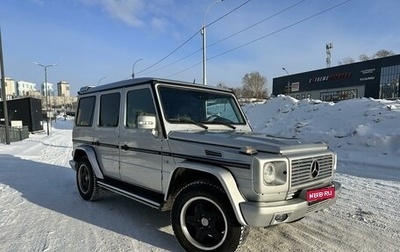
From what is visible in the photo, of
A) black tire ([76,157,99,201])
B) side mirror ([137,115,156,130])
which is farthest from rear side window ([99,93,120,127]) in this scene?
side mirror ([137,115,156,130])

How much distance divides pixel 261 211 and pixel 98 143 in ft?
12.2

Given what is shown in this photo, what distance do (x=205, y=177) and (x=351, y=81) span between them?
219 ft

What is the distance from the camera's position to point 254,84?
10838 centimetres

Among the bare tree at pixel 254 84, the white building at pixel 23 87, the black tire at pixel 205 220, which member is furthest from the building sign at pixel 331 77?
the white building at pixel 23 87

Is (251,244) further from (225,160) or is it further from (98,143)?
(98,143)

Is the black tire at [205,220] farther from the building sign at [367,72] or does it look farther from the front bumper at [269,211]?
the building sign at [367,72]

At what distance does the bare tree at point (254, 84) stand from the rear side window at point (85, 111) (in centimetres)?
10044

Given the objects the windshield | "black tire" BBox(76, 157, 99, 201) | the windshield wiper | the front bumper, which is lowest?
"black tire" BBox(76, 157, 99, 201)

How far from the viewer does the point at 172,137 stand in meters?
4.45

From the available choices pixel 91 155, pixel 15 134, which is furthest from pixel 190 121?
pixel 15 134

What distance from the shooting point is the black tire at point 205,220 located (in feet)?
12.3

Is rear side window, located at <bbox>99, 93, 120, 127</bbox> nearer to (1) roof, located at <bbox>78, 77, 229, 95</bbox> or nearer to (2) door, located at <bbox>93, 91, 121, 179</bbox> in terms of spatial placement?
(2) door, located at <bbox>93, 91, 121, 179</bbox>

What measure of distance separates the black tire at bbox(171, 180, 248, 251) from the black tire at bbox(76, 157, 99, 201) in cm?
262

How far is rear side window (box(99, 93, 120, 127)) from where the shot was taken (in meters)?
5.67
